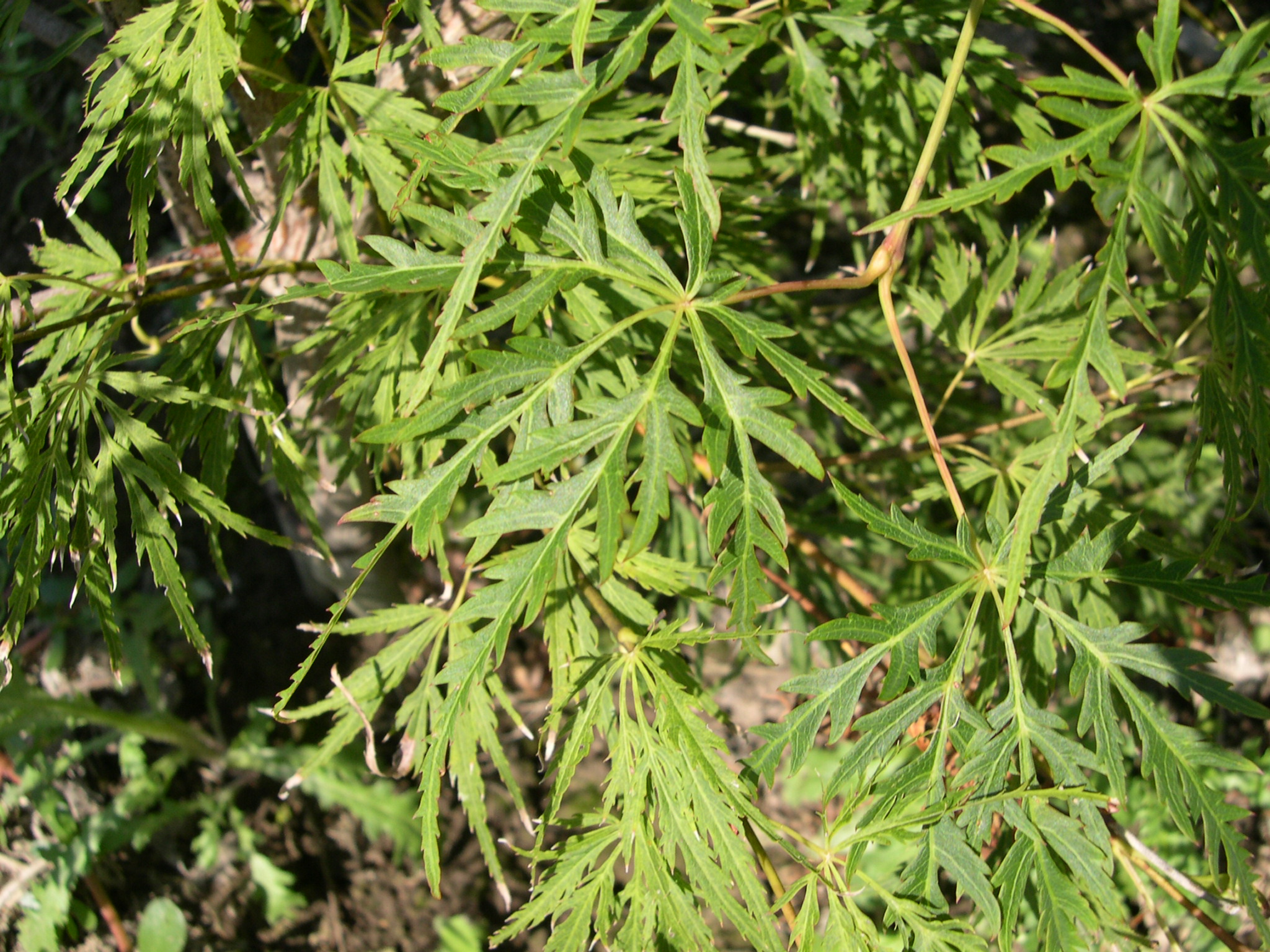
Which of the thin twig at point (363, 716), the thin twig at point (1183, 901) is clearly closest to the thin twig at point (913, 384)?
the thin twig at point (1183, 901)

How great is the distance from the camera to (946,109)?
3.10 feet

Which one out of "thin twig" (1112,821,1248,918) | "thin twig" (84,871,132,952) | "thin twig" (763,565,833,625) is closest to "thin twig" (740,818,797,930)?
"thin twig" (763,565,833,625)

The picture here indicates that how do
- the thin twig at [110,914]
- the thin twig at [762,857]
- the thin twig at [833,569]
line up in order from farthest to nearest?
the thin twig at [110,914] < the thin twig at [833,569] < the thin twig at [762,857]

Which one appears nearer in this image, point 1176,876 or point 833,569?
point 1176,876

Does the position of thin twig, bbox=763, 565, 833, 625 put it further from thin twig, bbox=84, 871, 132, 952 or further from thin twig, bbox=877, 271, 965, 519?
thin twig, bbox=84, 871, 132, 952

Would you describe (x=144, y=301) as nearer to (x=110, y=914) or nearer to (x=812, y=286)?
(x=812, y=286)

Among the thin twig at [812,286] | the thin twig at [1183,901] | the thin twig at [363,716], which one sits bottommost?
the thin twig at [1183,901]

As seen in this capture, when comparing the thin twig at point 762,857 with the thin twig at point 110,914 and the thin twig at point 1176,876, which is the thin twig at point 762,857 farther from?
the thin twig at point 110,914

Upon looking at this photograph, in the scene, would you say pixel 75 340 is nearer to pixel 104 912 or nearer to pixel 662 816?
pixel 662 816

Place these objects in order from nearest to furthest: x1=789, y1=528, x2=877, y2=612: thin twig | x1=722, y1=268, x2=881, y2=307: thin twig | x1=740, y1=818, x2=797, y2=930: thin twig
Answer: x1=722, y1=268, x2=881, y2=307: thin twig, x1=740, y1=818, x2=797, y2=930: thin twig, x1=789, y1=528, x2=877, y2=612: thin twig

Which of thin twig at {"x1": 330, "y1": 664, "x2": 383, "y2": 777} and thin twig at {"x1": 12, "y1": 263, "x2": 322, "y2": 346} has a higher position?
thin twig at {"x1": 12, "y1": 263, "x2": 322, "y2": 346}

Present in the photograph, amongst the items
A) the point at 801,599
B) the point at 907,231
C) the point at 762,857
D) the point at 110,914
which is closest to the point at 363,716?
the point at 762,857

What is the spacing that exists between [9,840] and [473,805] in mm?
1646

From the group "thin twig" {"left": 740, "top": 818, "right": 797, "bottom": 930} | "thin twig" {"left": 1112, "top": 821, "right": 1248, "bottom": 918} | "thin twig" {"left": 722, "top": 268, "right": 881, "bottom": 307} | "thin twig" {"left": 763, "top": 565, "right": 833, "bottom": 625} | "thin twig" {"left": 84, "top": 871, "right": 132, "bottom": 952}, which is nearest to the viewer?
"thin twig" {"left": 722, "top": 268, "right": 881, "bottom": 307}
